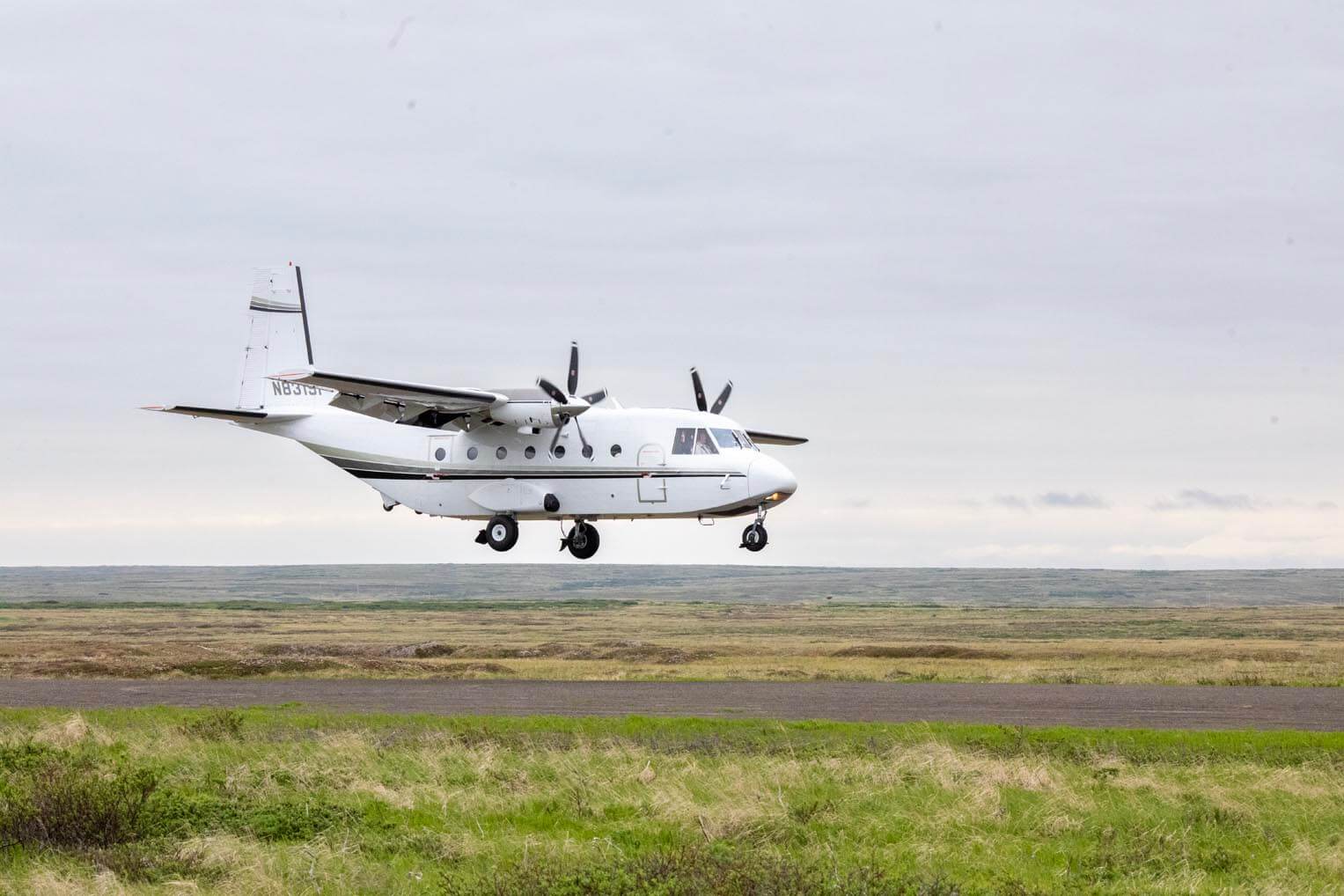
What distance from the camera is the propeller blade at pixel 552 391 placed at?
4350 centimetres

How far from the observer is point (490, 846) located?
20234 mm

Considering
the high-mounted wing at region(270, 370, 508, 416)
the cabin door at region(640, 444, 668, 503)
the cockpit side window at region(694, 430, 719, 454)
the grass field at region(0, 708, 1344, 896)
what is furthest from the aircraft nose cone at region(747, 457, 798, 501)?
the grass field at region(0, 708, 1344, 896)

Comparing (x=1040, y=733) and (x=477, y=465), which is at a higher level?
(x=477, y=465)

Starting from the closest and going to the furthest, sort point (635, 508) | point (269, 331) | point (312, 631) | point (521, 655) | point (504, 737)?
point (504, 737) → point (635, 508) → point (269, 331) → point (521, 655) → point (312, 631)

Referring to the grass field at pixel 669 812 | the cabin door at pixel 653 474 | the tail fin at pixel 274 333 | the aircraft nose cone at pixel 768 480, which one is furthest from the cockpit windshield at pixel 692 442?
the tail fin at pixel 274 333

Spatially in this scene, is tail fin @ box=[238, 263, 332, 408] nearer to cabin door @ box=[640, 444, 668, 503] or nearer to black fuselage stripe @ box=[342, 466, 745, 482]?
black fuselage stripe @ box=[342, 466, 745, 482]

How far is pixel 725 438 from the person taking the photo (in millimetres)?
43312

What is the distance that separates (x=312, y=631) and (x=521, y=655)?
4902 centimetres

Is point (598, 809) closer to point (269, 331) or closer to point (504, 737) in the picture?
point (504, 737)

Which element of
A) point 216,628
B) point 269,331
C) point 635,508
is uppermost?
point 269,331

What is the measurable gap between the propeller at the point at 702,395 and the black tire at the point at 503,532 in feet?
24.0

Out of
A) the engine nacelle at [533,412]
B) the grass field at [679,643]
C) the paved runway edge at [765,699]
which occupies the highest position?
the engine nacelle at [533,412]

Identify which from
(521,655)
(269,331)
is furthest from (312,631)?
(269,331)

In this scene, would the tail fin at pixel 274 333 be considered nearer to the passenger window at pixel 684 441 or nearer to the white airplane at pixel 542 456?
the white airplane at pixel 542 456
